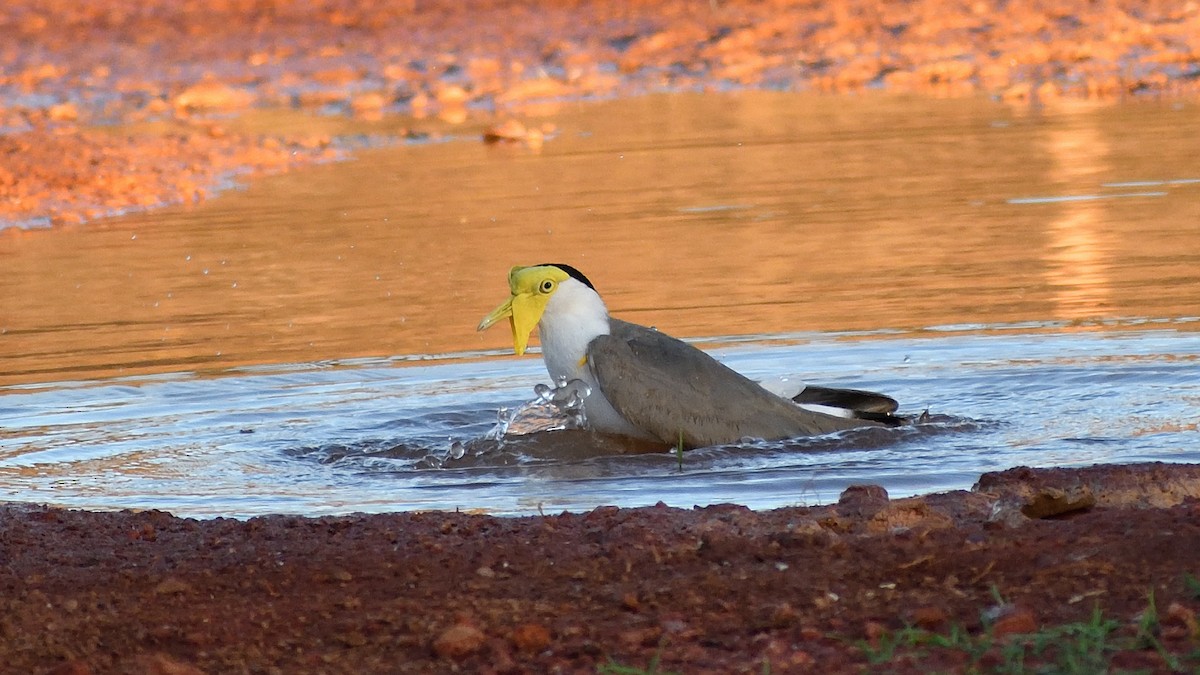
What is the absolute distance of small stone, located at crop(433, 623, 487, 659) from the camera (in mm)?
4531

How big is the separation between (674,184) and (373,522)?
36.3 feet

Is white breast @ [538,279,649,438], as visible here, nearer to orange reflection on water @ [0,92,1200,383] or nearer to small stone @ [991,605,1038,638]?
orange reflection on water @ [0,92,1200,383]

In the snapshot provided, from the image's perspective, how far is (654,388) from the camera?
8164 millimetres

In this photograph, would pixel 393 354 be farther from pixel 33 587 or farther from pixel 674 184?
pixel 674 184

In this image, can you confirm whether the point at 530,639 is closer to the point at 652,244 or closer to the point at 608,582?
the point at 608,582

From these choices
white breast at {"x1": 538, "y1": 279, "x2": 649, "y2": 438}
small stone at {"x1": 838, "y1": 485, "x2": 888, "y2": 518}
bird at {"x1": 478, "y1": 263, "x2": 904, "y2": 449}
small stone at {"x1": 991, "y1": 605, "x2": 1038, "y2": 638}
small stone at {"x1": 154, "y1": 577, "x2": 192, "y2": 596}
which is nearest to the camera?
small stone at {"x1": 991, "y1": 605, "x2": 1038, "y2": 638}

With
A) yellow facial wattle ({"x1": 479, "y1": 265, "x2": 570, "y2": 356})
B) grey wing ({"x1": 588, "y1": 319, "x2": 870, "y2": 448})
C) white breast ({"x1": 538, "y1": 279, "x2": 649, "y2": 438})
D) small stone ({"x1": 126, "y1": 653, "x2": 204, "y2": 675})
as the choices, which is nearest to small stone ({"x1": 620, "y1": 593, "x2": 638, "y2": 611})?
small stone ({"x1": 126, "y1": 653, "x2": 204, "y2": 675})

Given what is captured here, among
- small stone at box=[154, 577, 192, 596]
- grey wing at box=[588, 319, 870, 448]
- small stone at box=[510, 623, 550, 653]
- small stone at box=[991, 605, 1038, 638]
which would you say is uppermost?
grey wing at box=[588, 319, 870, 448]

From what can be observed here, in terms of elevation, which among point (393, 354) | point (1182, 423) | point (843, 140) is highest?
point (843, 140)

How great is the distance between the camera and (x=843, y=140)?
1930cm

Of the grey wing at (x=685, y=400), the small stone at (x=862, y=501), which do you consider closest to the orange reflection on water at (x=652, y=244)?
the grey wing at (x=685, y=400)

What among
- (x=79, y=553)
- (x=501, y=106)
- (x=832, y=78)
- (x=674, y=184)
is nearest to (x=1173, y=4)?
(x=832, y=78)

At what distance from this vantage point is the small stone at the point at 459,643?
4531 millimetres

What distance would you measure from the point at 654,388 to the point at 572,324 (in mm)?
468
